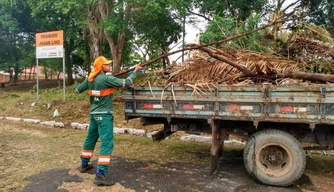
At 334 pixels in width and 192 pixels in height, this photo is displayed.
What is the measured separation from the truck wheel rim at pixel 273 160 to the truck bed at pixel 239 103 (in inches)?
19.3

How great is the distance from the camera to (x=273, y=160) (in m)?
4.21

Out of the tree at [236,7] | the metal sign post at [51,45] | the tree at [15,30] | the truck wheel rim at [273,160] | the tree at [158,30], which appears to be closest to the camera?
the truck wheel rim at [273,160]

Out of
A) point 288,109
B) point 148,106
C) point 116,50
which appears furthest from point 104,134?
point 116,50

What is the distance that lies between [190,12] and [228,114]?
1344cm

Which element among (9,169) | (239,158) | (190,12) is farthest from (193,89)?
(190,12)

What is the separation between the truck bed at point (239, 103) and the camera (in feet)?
12.5

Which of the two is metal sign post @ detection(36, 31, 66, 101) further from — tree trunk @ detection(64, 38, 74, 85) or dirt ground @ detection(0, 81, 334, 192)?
tree trunk @ detection(64, 38, 74, 85)

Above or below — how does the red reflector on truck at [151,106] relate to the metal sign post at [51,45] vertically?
below

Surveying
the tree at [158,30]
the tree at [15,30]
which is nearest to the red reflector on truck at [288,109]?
the tree at [158,30]

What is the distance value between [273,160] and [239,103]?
3.14 ft

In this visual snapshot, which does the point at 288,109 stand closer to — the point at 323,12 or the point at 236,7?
the point at 236,7

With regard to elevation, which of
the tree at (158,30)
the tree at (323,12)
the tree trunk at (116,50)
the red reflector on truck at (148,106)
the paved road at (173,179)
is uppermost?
the tree at (323,12)

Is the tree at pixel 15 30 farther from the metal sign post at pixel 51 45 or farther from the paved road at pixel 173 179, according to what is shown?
the paved road at pixel 173 179

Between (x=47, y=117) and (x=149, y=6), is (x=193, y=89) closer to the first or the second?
(x=149, y=6)
